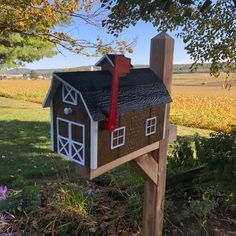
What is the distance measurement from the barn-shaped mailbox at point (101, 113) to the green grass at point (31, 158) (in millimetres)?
1324

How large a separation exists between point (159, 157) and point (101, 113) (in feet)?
3.10

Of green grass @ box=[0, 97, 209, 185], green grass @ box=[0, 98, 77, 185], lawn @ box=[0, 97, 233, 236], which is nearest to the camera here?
lawn @ box=[0, 97, 233, 236]

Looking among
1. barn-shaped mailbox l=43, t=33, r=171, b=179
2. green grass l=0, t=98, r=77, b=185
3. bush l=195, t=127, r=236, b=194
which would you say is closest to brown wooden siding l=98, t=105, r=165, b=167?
barn-shaped mailbox l=43, t=33, r=171, b=179

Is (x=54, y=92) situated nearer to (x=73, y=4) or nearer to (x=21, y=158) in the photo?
(x=21, y=158)

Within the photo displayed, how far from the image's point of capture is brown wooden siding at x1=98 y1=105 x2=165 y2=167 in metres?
1.54

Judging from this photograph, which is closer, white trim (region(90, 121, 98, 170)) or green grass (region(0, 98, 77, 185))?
white trim (region(90, 121, 98, 170))

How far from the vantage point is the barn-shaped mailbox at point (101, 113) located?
148 cm

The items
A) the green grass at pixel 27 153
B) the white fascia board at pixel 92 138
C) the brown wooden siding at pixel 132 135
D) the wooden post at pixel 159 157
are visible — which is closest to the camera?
the white fascia board at pixel 92 138

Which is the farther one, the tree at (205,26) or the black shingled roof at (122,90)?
the tree at (205,26)

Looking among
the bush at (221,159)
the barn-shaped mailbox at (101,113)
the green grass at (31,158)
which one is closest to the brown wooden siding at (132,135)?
the barn-shaped mailbox at (101,113)

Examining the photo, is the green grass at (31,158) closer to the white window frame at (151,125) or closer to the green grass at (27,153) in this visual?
the green grass at (27,153)

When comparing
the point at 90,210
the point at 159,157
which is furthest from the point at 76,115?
the point at 90,210

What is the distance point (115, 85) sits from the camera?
1.51 meters

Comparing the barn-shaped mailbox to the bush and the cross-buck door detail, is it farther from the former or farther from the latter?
the bush
